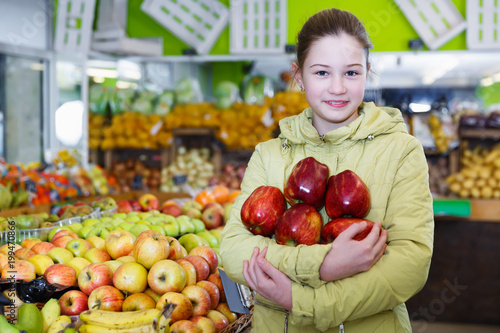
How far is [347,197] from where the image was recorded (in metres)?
1.24

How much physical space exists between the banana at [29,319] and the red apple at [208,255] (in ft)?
2.47

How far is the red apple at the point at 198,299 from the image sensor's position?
5.76ft

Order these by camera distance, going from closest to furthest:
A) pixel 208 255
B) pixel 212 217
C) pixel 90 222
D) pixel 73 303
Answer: pixel 73 303 < pixel 208 255 < pixel 90 222 < pixel 212 217

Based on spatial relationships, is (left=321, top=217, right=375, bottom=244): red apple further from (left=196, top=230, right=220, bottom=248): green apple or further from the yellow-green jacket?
(left=196, top=230, right=220, bottom=248): green apple

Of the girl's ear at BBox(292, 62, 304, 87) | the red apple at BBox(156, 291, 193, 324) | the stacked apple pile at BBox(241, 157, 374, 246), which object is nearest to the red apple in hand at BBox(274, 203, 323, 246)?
the stacked apple pile at BBox(241, 157, 374, 246)

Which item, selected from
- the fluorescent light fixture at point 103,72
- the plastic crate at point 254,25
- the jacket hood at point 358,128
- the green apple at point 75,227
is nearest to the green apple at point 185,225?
the green apple at point 75,227

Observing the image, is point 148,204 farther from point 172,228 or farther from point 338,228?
point 338,228

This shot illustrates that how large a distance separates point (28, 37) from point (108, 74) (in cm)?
99

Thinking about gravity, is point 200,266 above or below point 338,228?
below

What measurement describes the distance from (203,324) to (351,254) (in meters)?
0.75

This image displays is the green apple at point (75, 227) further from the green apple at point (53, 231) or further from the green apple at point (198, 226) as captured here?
the green apple at point (198, 226)

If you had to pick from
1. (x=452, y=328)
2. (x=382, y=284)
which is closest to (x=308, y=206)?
(x=382, y=284)

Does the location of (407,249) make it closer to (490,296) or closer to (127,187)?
(490,296)

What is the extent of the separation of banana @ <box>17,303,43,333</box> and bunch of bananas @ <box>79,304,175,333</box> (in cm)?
16
